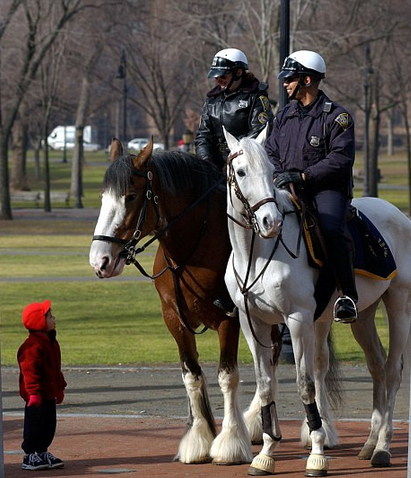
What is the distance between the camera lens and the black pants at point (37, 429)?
31.6 feet

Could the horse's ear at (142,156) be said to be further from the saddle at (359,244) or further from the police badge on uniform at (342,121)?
the police badge on uniform at (342,121)

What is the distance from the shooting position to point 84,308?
2280cm

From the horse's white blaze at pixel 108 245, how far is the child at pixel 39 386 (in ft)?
2.92

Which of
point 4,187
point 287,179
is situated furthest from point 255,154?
point 4,187

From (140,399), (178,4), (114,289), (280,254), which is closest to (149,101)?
(178,4)

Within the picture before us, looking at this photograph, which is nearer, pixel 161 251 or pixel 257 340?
pixel 257 340

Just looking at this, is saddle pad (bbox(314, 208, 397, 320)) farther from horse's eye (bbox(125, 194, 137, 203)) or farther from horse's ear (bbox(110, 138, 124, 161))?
horse's ear (bbox(110, 138, 124, 161))

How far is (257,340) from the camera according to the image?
30.8 feet

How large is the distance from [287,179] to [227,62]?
5.23 feet

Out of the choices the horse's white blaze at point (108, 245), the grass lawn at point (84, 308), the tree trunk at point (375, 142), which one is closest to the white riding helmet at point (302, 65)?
the horse's white blaze at point (108, 245)

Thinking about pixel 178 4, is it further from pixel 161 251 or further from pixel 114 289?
pixel 161 251

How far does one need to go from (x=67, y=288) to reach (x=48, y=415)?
16243 millimetres

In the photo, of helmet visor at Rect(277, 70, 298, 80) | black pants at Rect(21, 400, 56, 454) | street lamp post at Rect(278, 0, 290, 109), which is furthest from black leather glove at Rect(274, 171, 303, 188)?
street lamp post at Rect(278, 0, 290, 109)

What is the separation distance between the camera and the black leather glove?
935cm
